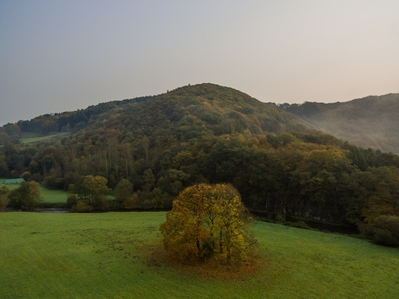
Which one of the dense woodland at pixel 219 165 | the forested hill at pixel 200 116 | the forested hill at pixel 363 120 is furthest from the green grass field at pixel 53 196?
the forested hill at pixel 363 120

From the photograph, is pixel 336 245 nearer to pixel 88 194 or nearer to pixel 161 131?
pixel 88 194

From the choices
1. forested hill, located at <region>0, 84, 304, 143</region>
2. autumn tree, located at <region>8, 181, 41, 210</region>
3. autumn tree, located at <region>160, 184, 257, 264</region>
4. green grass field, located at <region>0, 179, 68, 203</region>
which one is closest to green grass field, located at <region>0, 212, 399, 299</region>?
autumn tree, located at <region>160, 184, 257, 264</region>

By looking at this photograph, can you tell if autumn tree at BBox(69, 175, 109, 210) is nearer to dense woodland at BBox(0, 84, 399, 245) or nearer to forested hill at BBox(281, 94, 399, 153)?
dense woodland at BBox(0, 84, 399, 245)

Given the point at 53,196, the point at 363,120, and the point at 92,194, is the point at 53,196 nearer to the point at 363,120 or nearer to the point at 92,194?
the point at 92,194

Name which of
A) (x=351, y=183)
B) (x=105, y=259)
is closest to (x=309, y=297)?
(x=105, y=259)

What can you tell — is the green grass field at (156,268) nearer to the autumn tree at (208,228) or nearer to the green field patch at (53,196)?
the autumn tree at (208,228)

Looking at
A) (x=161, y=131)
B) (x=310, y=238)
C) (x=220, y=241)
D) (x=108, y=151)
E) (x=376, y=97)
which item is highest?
(x=376, y=97)

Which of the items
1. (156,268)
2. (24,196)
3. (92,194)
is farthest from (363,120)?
(24,196)
